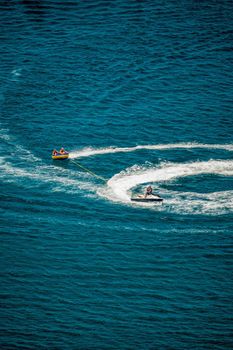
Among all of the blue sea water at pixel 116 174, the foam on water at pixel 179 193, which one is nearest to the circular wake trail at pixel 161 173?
the foam on water at pixel 179 193

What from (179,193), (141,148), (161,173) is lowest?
(179,193)

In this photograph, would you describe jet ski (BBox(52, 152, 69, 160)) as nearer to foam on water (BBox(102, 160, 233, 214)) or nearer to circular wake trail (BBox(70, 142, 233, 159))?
circular wake trail (BBox(70, 142, 233, 159))

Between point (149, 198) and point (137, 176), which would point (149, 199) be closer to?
point (149, 198)

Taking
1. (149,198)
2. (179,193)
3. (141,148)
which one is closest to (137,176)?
(179,193)

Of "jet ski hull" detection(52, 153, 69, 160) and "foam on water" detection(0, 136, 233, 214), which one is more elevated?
"jet ski hull" detection(52, 153, 69, 160)

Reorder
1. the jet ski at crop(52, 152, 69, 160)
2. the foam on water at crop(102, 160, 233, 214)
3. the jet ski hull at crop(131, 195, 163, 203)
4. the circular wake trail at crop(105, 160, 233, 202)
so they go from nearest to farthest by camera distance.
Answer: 1. the jet ski hull at crop(131, 195, 163, 203)
2. the foam on water at crop(102, 160, 233, 214)
3. the circular wake trail at crop(105, 160, 233, 202)
4. the jet ski at crop(52, 152, 69, 160)

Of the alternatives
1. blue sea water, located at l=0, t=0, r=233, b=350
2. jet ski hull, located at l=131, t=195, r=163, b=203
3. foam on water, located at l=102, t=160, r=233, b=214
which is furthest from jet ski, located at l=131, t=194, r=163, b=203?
blue sea water, located at l=0, t=0, r=233, b=350

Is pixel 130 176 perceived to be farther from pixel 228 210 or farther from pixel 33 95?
pixel 33 95

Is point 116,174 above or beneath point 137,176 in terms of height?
above
